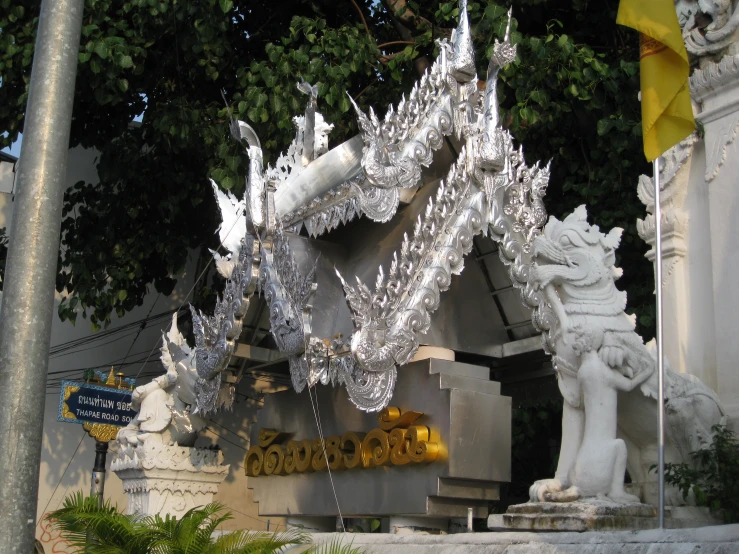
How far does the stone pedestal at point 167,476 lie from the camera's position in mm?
9375

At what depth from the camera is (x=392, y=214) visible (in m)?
7.57

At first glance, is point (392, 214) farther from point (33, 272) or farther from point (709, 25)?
point (33, 272)

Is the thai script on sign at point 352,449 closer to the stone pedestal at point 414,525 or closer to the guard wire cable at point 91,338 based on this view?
the stone pedestal at point 414,525

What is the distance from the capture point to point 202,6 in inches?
443

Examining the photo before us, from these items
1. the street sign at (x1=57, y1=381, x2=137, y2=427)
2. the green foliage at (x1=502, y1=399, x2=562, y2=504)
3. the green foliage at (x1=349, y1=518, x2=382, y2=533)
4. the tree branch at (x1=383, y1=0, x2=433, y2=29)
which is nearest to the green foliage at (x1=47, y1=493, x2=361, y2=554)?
the green foliage at (x1=349, y1=518, x2=382, y2=533)

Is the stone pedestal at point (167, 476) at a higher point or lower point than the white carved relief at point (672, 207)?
lower

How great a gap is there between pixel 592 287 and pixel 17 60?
764 centimetres

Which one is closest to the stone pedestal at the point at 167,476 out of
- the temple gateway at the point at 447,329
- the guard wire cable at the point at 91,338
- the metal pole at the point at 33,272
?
the temple gateway at the point at 447,329

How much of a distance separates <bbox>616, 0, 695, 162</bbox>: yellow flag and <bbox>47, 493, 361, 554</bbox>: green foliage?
3259mm

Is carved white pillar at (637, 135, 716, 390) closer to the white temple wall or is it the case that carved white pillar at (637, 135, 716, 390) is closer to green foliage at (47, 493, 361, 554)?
the white temple wall

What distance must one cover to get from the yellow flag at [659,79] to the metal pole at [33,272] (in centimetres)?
345

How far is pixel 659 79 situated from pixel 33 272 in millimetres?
4090

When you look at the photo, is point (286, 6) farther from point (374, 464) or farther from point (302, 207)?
point (374, 464)

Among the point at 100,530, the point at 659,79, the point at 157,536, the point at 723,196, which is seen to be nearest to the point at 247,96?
the point at 723,196
